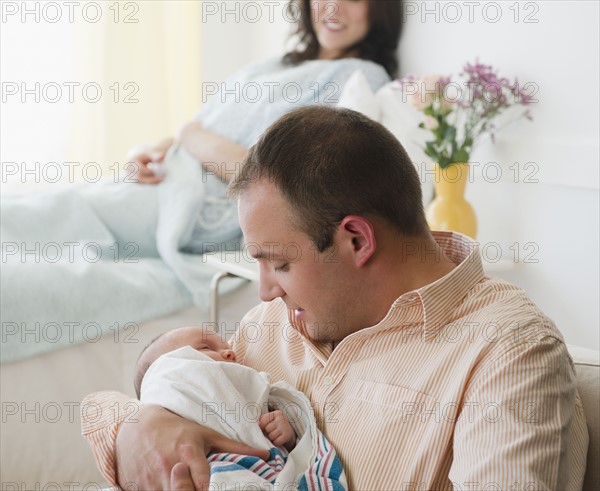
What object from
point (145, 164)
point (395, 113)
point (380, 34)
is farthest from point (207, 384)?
point (380, 34)

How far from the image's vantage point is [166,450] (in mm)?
1235

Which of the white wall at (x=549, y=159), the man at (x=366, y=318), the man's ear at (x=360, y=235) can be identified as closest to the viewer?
the man at (x=366, y=318)

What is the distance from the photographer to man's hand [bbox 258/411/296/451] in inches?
50.3

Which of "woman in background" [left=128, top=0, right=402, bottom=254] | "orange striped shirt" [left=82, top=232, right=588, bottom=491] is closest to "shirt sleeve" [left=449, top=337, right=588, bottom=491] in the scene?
"orange striped shirt" [left=82, top=232, right=588, bottom=491]

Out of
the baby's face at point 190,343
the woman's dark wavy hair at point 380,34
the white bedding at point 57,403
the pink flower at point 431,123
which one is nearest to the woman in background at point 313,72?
the woman's dark wavy hair at point 380,34

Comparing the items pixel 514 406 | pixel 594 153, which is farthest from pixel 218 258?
pixel 514 406

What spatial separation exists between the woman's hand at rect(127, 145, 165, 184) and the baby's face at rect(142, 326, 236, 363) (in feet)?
4.16

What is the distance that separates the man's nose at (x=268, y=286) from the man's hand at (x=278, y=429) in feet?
0.61

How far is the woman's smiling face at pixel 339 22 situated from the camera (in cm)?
269

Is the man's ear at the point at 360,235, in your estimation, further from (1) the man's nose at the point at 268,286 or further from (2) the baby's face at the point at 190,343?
(2) the baby's face at the point at 190,343

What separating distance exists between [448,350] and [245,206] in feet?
1.23

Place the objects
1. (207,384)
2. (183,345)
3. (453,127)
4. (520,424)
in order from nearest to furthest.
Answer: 1. (520,424)
2. (207,384)
3. (183,345)
4. (453,127)

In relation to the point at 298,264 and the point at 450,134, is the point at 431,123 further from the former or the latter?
the point at 298,264

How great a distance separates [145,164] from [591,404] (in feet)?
6.33
